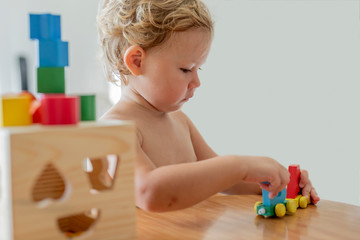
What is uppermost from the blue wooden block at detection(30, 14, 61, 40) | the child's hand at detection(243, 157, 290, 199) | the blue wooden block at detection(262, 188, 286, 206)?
the blue wooden block at detection(30, 14, 61, 40)

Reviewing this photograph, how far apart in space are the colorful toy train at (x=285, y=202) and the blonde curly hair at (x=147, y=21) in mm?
327

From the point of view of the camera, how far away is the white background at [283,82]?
62.0 inches

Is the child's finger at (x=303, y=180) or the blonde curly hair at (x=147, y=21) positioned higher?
the blonde curly hair at (x=147, y=21)

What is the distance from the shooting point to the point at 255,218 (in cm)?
83

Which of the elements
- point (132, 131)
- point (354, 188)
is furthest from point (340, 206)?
point (354, 188)

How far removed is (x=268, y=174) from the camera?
0.79 m

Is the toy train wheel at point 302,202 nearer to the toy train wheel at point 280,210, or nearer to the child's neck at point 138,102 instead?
the toy train wheel at point 280,210

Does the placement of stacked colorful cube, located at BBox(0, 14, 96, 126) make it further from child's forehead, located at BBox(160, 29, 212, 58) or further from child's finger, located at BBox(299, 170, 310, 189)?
child's finger, located at BBox(299, 170, 310, 189)

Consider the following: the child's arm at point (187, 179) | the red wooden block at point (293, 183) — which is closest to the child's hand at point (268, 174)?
the child's arm at point (187, 179)

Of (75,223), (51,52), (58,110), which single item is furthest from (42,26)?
(75,223)

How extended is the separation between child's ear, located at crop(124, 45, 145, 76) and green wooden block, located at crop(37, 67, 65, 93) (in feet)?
1.03

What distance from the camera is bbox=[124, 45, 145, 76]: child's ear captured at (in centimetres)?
94

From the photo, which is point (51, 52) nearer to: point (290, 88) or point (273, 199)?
point (273, 199)

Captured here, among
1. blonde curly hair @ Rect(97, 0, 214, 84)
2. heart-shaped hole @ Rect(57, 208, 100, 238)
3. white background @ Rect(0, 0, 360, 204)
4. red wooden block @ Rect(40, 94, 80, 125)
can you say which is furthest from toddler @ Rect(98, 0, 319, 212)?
white background @ Rect(0, 0, 360, 204)
